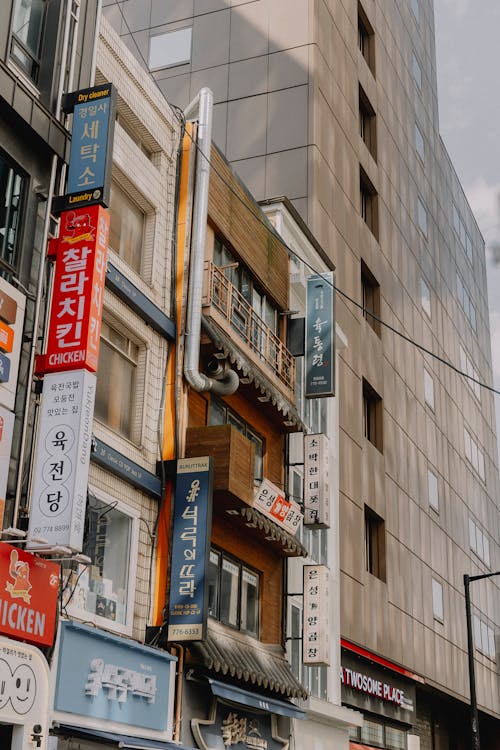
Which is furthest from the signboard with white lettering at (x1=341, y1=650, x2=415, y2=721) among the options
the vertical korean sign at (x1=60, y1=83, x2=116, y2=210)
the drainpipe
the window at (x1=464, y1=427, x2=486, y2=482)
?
the vertical korean sign at (x1=60, y1=83, x2=116, y2=210)

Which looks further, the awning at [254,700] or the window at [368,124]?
the window at [368,124]

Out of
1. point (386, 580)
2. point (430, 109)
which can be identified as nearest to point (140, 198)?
point (386, 580)

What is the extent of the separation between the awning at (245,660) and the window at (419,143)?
35528 millimetres

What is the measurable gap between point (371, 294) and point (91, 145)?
2606 cm

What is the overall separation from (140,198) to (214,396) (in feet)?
15.7

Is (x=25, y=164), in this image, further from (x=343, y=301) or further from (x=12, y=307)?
(x=343, y=301)

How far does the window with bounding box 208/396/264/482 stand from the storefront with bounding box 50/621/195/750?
244 inches

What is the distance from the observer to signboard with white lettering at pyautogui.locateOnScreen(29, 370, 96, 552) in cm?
1516

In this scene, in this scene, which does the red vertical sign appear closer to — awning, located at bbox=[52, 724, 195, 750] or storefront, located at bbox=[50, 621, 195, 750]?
storefront, located at bbox=[50, 621, 195, 750]

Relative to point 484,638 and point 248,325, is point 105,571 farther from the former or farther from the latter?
point 484,638

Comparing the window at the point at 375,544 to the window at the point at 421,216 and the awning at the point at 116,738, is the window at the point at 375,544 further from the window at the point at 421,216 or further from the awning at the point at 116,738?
the awning at the point at 116,738

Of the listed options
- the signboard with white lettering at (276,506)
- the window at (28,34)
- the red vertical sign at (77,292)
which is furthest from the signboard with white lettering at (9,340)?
the signboard with white lettering at (276,506)

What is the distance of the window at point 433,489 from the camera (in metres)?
46.2

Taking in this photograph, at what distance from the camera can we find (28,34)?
18.3 metres
